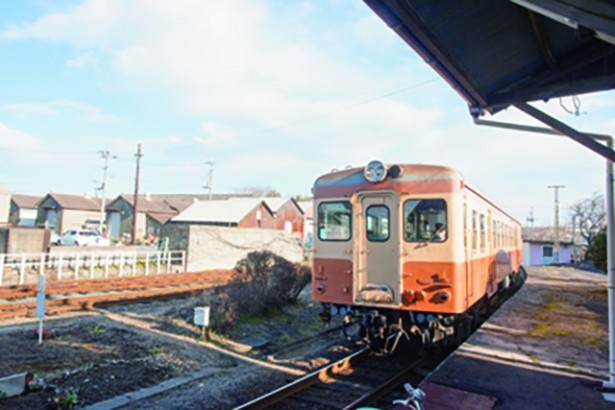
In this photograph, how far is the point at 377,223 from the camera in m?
7.10

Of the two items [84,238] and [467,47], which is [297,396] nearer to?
→ [467,47]

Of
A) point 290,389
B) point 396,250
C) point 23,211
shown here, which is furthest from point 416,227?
point 23,211

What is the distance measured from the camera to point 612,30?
2436 millimetres

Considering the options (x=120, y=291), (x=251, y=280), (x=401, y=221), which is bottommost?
(x=120, y=291)

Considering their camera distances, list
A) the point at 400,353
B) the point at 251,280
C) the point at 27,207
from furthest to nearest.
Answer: the point at 27,207
the point at 251,280
the point at 400,353

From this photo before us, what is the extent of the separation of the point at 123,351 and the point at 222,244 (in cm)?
1773

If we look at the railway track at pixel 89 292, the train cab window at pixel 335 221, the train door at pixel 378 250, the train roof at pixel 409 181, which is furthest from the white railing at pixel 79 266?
the train door at pixel 378 250

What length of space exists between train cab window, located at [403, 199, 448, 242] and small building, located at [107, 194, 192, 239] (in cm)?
4371

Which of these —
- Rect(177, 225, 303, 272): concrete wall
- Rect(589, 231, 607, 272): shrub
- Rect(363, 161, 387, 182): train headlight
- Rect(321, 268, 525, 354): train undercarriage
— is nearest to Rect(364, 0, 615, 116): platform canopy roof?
A: Rect(363, 161, 387, 182): train headlight

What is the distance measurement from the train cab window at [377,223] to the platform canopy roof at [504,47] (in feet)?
6.98

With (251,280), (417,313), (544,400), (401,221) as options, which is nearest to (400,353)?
(417,313)

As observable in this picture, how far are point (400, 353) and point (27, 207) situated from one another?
62.5 meters

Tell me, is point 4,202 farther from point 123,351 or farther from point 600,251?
point 600,251

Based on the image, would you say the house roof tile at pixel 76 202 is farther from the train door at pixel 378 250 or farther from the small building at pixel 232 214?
the train door at pixel 378 250
